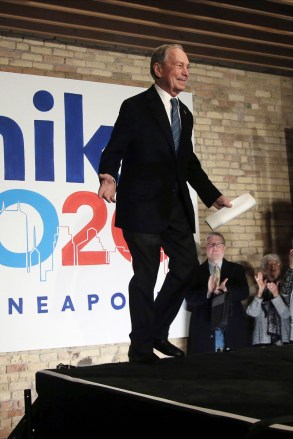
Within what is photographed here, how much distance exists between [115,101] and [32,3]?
142 centimetres

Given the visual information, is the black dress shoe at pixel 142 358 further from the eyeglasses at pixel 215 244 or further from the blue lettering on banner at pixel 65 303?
the eyeglasses at pixel 215 244

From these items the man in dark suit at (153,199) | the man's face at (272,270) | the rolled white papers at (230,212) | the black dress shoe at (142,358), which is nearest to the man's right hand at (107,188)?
the man in dark suit at (153,199)

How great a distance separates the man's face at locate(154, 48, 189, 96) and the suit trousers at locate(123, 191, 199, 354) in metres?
0.55

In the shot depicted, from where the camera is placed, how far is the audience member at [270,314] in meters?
6.66

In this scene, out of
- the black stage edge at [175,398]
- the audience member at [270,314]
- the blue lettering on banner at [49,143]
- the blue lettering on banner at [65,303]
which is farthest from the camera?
the audience member at [270,314]

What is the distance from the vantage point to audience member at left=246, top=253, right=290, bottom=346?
6.66 m

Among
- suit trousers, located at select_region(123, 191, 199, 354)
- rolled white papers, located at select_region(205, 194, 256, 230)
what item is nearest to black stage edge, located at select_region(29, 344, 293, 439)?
suit trousers, located at select_region(123, 191, 199, 354)

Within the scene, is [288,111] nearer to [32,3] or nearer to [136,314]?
[32,3]

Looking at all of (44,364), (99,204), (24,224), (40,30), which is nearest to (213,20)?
(40,30)

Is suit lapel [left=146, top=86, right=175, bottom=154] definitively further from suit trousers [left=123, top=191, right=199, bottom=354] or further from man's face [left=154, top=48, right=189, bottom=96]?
suit trousers [left=123, top=191, right=199, bottom=354]

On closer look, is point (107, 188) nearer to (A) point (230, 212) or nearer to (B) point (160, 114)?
(B) point (160, 114)

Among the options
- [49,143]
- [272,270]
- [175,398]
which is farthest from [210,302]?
[175,398]

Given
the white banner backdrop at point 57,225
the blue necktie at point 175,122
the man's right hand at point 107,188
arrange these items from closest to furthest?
the man's right hand at point 107,188
the blue necktie at point 175,122
the white banner backdrop at point 57,225

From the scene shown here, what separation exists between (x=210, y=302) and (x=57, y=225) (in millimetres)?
1713
